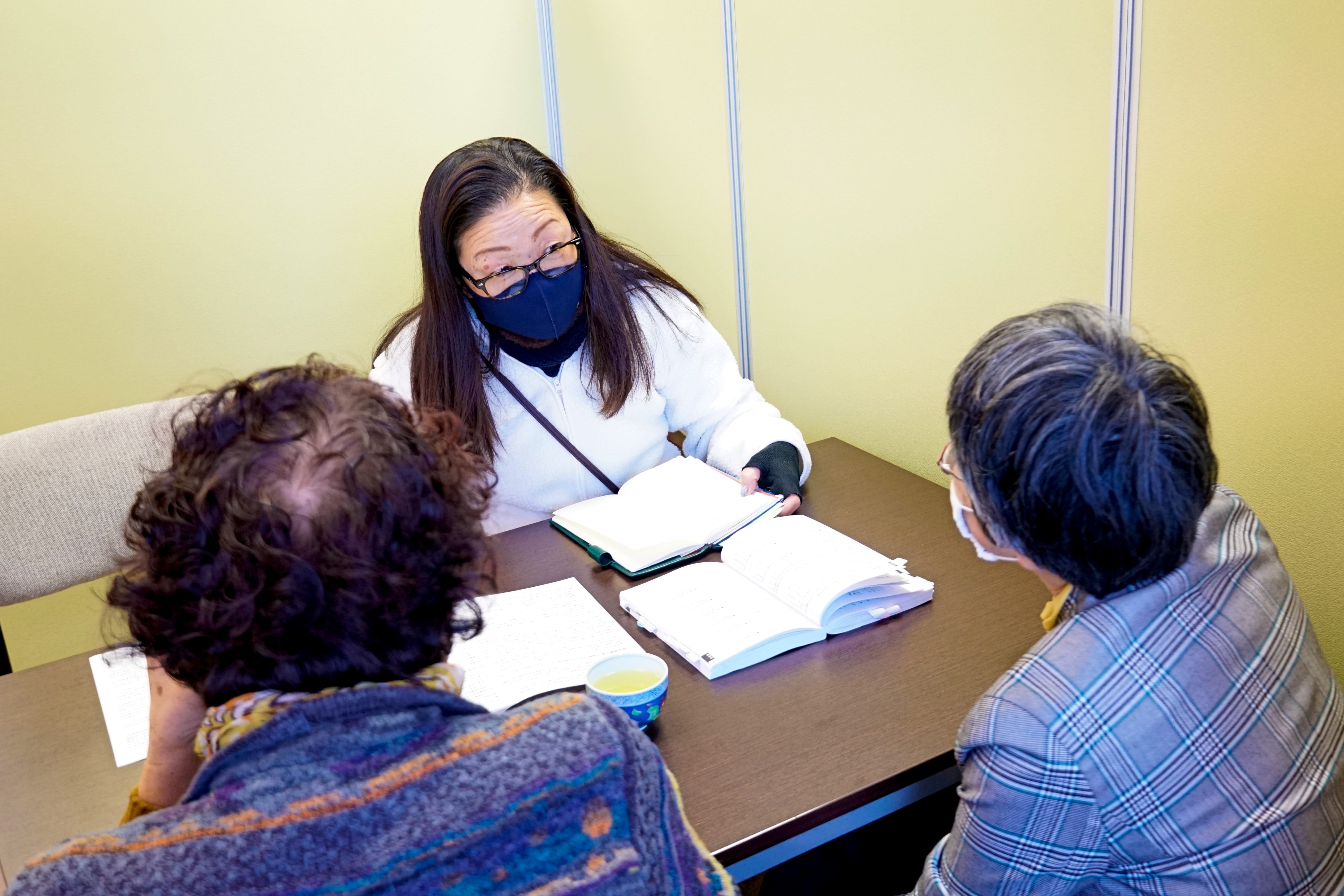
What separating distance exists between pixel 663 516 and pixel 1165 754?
85 centimetres

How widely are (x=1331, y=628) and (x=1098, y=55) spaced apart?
83 cm

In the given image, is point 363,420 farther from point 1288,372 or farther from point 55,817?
point 1288,372

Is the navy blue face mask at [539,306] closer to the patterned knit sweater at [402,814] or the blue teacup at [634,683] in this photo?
the blue teacup at [634,683]

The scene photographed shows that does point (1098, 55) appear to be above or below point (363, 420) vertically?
above

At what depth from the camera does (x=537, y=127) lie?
2.95m

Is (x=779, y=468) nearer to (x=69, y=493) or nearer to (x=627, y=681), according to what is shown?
(x=627, y=681)

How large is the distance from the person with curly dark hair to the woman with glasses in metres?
0.87

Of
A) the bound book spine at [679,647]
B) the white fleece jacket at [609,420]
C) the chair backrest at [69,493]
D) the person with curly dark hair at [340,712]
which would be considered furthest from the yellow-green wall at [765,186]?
the person with curly dark hair at [340,712]

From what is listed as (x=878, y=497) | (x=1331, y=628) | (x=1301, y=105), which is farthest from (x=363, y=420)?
(x=1331, y=628)

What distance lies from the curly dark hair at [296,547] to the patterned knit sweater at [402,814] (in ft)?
0.15

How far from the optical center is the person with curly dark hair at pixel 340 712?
1.92 ft

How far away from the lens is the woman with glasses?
1577 millimetres

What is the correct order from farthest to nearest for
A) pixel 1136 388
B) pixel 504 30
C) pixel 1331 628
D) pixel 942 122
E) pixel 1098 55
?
pixel 504 30
pixel 942 122
pixel 1098 55
pixel 1331 628
pixel 1136 388

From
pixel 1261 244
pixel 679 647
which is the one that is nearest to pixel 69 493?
pixel 679 647
